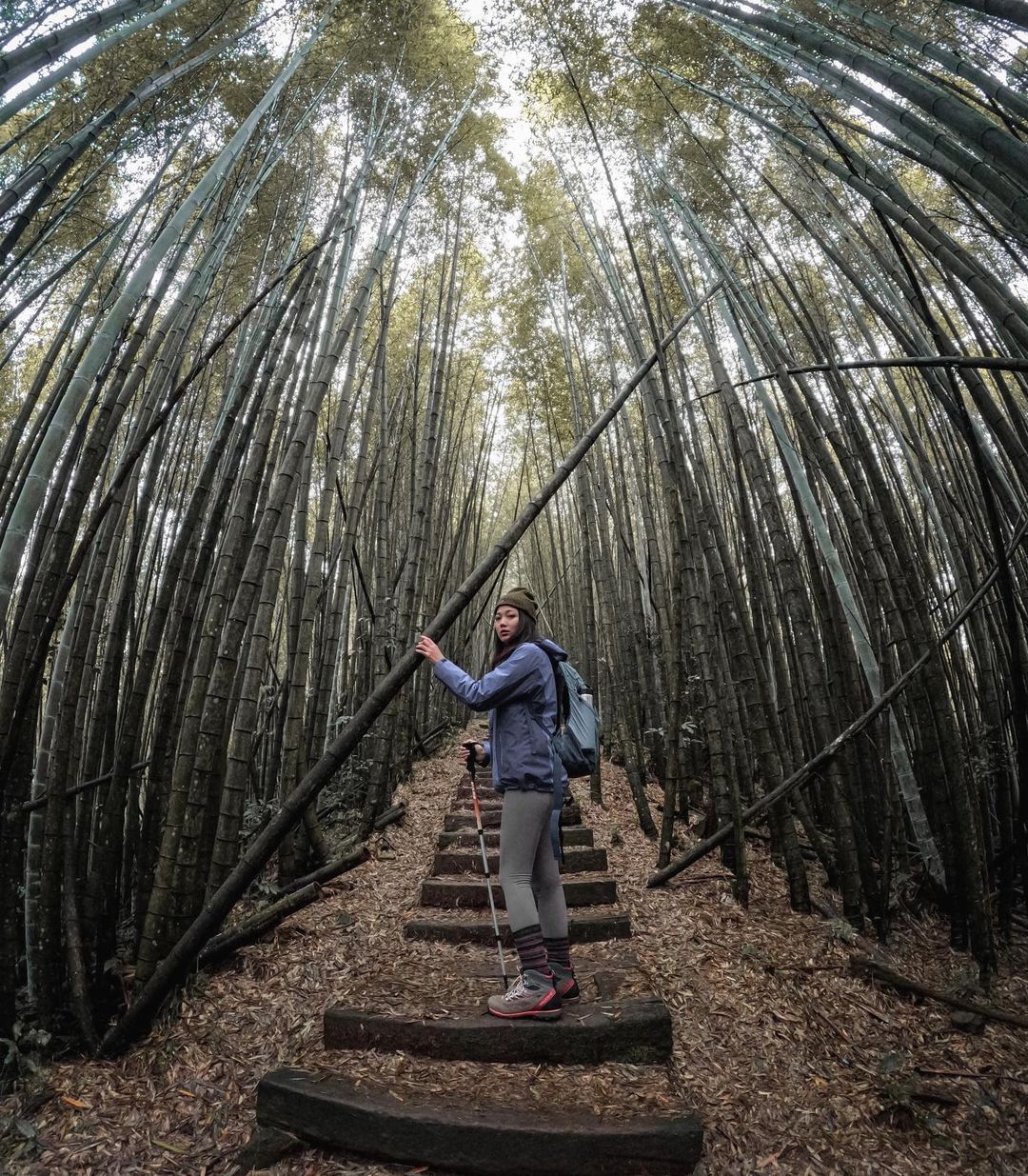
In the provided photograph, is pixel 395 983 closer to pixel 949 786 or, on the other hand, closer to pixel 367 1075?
pixel 367 1075

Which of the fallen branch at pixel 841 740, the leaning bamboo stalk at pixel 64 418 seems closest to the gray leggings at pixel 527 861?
the fallen branch at pixel 841 740

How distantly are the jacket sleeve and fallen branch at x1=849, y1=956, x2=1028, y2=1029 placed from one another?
157 cm

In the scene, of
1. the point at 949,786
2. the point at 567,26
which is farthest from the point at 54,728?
the point at 567,26

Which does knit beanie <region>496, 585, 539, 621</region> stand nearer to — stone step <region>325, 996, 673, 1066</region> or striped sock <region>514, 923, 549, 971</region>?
striped sock <region>514, 923, 549, 971</region>

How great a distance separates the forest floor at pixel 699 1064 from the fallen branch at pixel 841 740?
0.29 m

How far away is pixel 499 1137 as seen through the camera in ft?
4.44

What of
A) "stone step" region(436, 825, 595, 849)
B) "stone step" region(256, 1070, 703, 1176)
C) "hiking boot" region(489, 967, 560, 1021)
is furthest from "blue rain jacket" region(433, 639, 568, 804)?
→ "stone step" region(436, 825, 595, 849)

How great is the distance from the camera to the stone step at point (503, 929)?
7.64ft

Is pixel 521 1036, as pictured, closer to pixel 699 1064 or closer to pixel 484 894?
pixel 699 1064

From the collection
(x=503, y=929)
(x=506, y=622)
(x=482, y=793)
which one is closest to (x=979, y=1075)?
(x=503, y=929)

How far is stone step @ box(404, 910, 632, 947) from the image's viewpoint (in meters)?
2.33

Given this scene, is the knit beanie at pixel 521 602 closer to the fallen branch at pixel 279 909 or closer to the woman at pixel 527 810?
the woman at pixel 527 810

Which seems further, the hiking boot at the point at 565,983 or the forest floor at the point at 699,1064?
the hiking boot at the point at 565,983

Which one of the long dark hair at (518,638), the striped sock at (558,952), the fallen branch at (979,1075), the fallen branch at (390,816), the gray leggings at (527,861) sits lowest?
the fallen branch at (979,1075)
